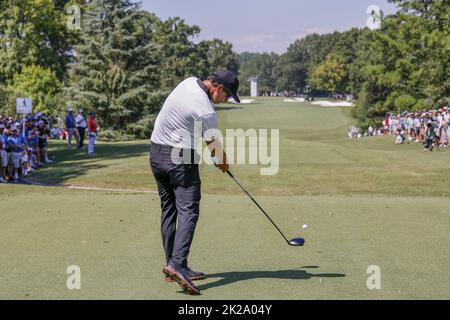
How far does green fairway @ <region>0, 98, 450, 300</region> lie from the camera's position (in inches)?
259

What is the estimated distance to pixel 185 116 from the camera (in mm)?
6523

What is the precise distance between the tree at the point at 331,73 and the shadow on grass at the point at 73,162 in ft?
368

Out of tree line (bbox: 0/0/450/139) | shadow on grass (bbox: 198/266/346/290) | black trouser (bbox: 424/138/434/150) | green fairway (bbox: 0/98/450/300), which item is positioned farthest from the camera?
tree line (bbox: 0/0/450/139)

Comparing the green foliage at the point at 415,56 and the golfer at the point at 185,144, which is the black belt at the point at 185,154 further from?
the green foliage at the point at 415,56

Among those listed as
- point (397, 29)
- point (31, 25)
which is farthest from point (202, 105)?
point (31, 25)

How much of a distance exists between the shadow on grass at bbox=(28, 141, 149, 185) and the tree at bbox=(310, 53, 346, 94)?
11222 centimetres

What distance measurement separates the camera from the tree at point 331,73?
464 ft

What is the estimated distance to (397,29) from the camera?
201ft

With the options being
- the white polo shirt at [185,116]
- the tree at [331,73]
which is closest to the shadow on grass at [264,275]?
the white polo shirt at [185,116]

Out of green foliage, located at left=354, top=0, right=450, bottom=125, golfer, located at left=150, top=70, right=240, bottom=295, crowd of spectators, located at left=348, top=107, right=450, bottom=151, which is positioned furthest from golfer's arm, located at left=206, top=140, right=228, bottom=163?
green foliage, located at left=354, top=0, right=450, bottom=125

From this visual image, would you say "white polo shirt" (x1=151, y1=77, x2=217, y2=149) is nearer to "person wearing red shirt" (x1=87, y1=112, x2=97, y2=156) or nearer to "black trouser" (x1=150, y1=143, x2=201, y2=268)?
"black trouser" (x1=150, y1=143, x2=201, y2=268)

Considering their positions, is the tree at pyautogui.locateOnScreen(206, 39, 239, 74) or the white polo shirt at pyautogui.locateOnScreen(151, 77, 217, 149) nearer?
the white polo shirt at pyautogui.locateOnScreen(151, 77, 217, 149)

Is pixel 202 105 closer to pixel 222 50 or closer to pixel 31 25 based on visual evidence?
pixel 31 25

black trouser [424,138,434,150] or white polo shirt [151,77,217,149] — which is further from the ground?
white polo shirt [151,77,217,149]
